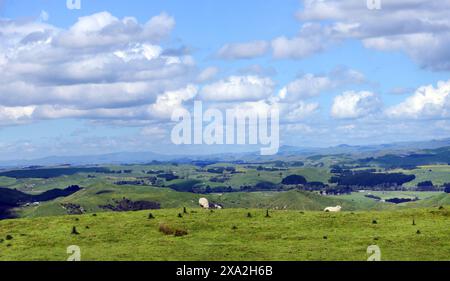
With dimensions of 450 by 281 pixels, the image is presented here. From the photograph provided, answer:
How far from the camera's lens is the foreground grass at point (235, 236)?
57219 mm

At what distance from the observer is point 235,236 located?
65.9 m

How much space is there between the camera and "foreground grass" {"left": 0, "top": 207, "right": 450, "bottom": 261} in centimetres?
5722

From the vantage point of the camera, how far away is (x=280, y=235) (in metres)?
66.6
